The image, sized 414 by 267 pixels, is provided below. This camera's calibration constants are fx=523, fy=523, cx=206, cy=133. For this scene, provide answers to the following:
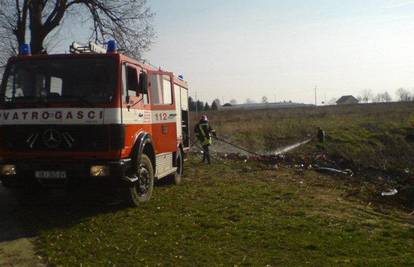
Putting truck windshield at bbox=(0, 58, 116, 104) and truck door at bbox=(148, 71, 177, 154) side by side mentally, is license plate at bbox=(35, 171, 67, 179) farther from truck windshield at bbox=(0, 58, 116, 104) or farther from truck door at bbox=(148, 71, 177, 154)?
truck door at bbox=(148, 71, 177, 154)

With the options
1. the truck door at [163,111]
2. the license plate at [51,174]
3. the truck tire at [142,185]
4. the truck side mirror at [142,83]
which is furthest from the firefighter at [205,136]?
the license plate at [51,174]

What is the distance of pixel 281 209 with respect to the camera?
9984 millimetres

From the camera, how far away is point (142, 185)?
1003cm

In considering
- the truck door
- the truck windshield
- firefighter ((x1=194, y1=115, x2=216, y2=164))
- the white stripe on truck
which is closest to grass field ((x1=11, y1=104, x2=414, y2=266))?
the truck door

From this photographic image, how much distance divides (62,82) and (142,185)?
2481mm

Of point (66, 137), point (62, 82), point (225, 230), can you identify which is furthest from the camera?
point (62, 82)

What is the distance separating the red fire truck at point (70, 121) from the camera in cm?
866

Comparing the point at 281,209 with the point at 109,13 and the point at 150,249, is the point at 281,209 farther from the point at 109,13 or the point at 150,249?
the point at 109,13

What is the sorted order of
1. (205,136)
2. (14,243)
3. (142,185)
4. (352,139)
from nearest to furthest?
(14,243)
(142,185)
(205,136)
(352,139)

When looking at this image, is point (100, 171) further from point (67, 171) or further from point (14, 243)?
point (14, 243)

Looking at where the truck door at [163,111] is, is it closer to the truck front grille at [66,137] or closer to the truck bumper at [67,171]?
the truck front grille at [66,137]

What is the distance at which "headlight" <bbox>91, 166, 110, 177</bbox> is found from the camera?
28.1ft

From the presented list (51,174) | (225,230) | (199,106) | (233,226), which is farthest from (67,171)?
(199,106)

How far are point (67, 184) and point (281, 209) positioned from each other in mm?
3998
